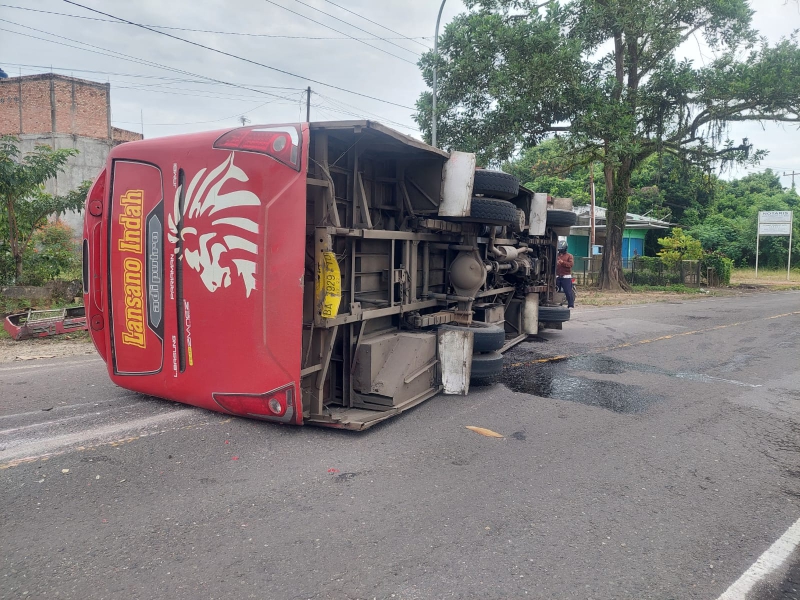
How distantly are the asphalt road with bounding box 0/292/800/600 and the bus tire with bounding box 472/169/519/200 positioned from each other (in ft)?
7.16

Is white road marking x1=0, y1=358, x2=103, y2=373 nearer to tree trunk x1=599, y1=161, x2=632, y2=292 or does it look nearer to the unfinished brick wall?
tree trunk x1=599, y1=161, x2=632, y2=292

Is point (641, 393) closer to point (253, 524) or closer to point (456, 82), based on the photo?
point (253, 524)

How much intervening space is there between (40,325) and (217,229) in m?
6.48

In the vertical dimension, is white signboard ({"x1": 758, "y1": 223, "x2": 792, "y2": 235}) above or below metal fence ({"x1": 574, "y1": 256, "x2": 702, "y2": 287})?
above

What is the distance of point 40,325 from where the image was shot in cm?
935

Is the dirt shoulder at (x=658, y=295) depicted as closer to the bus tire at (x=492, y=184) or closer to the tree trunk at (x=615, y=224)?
the tree trunk at (x=615, y=224)

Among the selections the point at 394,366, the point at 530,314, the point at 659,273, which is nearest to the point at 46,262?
the point at 530,314

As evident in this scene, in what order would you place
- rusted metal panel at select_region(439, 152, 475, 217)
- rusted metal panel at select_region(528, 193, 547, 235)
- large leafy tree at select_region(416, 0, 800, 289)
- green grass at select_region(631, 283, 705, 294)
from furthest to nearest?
green grass at select_region(631, 283, 705, 294) → large leafy tree at select_region(416, 0, 800, 289) → rusted metal panel at select_region(528, 193, 547, 235) → rusted metal panel at select_region(439, 152, 475, 217)

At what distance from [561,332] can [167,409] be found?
7658mm

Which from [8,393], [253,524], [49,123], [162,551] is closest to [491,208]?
[253,524]

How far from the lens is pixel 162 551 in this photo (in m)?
2.92

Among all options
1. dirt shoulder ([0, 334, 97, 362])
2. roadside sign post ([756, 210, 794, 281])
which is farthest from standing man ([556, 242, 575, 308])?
roadside sign post ([756, 210, 794, 281])

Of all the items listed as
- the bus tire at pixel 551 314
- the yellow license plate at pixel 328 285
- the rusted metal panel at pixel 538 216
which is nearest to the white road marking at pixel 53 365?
the yellow license plate at pixel 328 285

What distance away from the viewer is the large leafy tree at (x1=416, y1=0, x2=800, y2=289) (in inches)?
690
